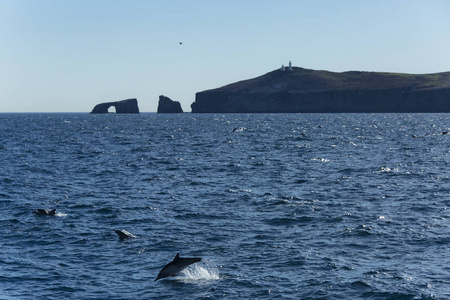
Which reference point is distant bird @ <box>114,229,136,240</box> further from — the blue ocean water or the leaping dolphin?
the leaping dolphin

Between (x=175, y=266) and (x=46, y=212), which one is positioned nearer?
(x=175, y=266)

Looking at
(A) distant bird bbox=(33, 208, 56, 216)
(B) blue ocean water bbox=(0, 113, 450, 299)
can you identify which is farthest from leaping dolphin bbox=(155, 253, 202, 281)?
(A) distant bird bbox=(33, 208, 56, 216)

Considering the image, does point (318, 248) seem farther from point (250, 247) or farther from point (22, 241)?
point (22, 241)

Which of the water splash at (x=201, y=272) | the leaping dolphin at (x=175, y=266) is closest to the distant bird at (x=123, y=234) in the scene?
the water splash at (x=201, y=272)

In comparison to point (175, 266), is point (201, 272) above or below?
below

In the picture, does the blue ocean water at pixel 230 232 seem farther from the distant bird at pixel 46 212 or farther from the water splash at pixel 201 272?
the distant bird at pixel 46 212

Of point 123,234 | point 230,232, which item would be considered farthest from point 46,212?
point 230,232

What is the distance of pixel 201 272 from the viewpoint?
20.8 m

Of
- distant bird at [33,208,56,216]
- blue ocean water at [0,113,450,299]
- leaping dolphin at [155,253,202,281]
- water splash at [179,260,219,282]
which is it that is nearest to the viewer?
blue ocean water at [0,113,450,299]

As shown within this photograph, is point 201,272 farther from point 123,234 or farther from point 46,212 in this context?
point 46,212

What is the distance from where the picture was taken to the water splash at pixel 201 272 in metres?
20.3

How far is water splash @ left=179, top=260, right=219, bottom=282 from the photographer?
2030 centimetres

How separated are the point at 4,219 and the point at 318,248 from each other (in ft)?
59.1

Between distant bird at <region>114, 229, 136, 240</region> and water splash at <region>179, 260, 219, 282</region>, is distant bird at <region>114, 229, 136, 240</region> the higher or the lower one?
the higher one
